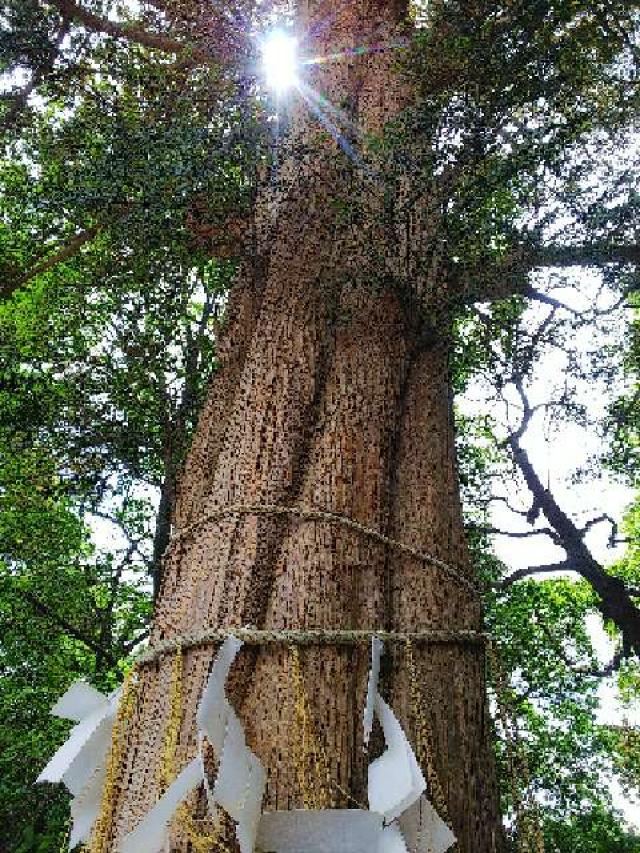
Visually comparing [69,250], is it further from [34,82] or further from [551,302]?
[551,302]

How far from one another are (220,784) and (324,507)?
3.46ft

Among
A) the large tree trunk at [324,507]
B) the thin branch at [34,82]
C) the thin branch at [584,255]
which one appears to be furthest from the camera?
the thin branch at [34,82]

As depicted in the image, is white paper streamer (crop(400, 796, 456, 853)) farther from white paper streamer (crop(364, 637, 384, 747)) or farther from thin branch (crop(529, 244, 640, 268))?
thin branch (crop(529, 244, 640, 268))

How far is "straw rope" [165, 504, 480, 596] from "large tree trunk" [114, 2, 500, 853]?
0.09 ft

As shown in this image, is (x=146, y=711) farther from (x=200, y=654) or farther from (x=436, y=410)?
(x=436, y=410)

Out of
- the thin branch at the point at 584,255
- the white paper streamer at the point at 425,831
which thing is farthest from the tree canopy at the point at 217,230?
the white paper streamer at the point at 425,831

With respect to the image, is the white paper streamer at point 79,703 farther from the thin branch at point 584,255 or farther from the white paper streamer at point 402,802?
the thin branch at point 584,255

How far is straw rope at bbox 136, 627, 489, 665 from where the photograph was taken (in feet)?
6.49

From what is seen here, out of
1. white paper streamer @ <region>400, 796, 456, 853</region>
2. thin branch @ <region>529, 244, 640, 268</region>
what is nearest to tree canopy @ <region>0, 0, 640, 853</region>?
thin branch @ <region>529, 244, 640, 268</region>

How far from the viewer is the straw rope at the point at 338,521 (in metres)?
2.40

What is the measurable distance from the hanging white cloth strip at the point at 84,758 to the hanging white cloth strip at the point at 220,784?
0.46 meters

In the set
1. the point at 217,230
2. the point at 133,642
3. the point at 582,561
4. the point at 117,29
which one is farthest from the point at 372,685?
the point at 133,642

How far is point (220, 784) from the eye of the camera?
1.57m

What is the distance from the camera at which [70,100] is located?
5.71 metres
